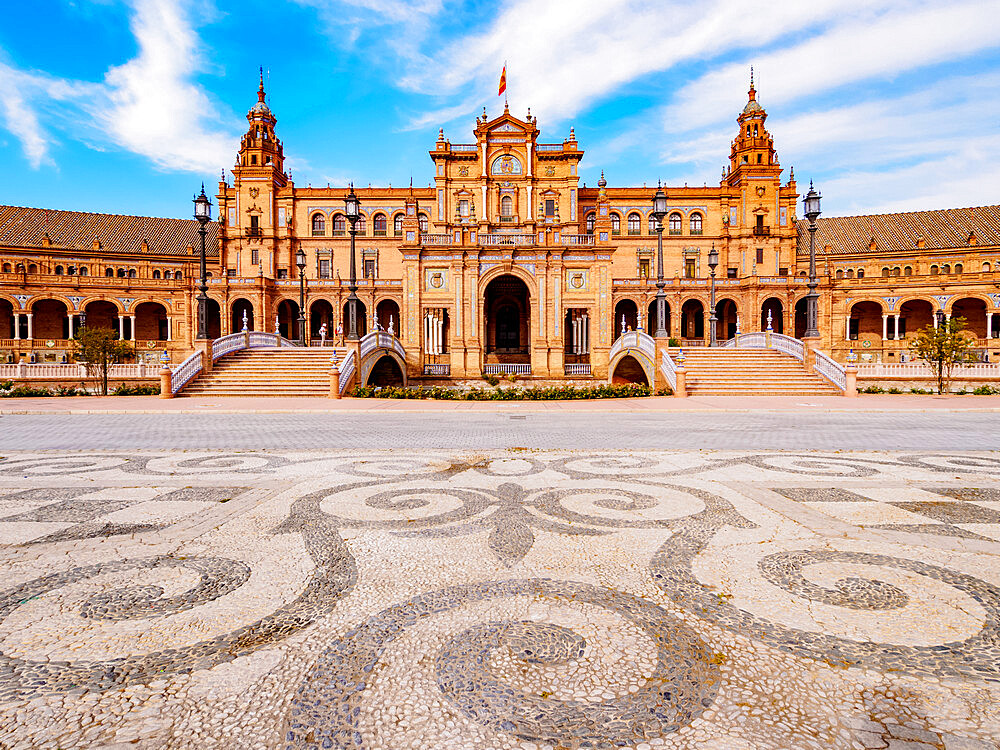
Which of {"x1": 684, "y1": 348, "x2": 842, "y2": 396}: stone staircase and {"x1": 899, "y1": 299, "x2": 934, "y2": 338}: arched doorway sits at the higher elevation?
A: {"x1": 899, "y1": 299, "x2": 934, "y2": 338}: arched doorway

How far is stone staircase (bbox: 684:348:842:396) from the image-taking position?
2147 cm

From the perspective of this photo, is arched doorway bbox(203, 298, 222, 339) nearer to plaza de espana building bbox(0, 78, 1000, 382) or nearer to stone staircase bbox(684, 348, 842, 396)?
plaza de espana building bbox(0, 78, 1000, 382)

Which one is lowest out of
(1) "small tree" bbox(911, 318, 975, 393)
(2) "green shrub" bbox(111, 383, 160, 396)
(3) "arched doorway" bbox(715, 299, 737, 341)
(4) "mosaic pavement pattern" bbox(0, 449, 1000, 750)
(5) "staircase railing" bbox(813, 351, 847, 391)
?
(4) "mosaic pavement pattern" bbox(0, 449, 1000, 750)

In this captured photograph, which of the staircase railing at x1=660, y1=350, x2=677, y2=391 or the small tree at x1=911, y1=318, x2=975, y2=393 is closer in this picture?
the small tree at x1=911, y1=318, x2=975, y2=393

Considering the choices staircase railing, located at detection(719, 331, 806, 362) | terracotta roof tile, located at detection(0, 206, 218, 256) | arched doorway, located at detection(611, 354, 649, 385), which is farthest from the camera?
terracotta roof tile, located at detection(0, 206, 218, 256)

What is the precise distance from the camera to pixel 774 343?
26.7 metres

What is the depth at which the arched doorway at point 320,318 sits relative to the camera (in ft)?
163

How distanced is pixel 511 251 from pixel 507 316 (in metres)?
14.3

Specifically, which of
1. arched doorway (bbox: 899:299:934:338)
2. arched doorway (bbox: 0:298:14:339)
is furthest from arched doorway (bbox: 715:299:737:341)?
arched doorway (bbox: 0:298:14:339)

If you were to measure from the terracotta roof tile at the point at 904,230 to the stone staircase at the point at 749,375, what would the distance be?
34423 millimetres

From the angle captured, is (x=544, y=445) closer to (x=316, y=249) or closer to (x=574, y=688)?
(x=574, y=688)

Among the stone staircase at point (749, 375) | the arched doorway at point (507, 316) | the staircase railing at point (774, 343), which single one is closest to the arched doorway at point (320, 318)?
the arched doorway at point (507, 316)

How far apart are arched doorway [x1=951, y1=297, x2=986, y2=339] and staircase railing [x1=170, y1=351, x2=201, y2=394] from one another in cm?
5968

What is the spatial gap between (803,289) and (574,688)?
53.0 metres
